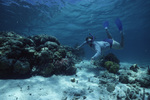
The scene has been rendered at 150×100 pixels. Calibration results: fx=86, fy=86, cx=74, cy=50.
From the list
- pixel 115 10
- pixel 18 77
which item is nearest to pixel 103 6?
pixel 115 10

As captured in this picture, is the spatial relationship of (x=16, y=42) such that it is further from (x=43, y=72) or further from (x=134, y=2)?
(x=134, y=2)

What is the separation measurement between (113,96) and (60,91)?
2591 mm

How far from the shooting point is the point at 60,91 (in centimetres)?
405

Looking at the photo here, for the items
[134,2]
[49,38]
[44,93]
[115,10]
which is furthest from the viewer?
[115,10]

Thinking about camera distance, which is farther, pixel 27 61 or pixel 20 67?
pixel 27 61

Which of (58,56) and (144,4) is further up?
(144,4)

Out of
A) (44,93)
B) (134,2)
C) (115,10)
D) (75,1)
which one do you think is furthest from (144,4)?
(44,93)

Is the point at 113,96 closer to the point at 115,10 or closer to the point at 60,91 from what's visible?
the point at 60,91

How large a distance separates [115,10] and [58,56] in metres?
21.3

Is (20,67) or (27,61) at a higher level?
(27,61)

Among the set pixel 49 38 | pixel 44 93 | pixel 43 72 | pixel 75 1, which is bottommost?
pixel 44 93

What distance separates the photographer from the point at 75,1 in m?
17.5

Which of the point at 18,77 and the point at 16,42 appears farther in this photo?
the point at 16,42

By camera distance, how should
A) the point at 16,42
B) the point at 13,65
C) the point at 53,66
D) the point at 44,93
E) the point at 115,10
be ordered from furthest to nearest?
the point at 115,10
the point at 53,66
the point at 16,42
the point at 13,65
the point at 44,93
